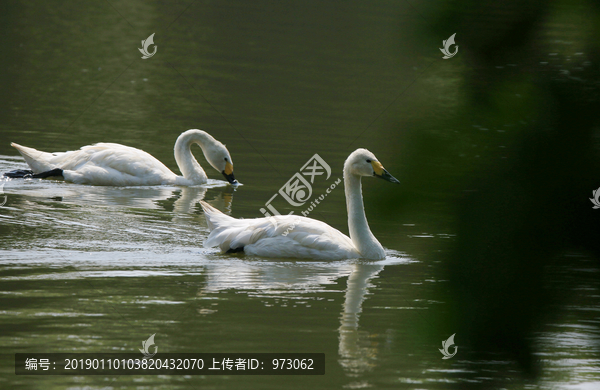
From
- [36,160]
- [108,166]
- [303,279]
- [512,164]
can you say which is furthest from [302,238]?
[512,164]

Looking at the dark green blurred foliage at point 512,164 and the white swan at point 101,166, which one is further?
the white swan at point 101,166

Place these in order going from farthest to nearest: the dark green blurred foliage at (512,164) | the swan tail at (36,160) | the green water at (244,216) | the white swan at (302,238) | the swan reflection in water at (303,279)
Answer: the swan tail at (36,160) < the white swan at (302,238) < the swan reflection in water at (303,279) < the green water at (244,216) < the dark green blurred foliage at (512,164)

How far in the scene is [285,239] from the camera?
9117mm

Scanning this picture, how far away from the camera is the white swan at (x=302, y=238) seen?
9133 mm

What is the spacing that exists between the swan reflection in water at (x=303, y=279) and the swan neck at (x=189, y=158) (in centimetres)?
537

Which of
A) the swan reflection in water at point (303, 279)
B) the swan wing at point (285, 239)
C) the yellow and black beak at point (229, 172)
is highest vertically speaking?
the yellow and black beak at point (229, 172)

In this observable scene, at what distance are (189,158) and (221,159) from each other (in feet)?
1.96

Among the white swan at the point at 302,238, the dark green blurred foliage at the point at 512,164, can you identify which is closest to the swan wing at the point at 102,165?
the white swan at the point at 302,238

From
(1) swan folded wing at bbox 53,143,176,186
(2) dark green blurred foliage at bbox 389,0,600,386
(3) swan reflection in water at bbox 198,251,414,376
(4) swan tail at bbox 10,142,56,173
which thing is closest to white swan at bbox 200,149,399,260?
(3) swan reflection in water at bbox 198,251,414,376

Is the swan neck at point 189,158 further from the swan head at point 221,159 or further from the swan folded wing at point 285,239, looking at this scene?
the swan folded wing at point 285,239

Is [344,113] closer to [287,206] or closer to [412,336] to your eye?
[287,206]

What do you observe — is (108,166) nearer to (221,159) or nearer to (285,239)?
(221,159)

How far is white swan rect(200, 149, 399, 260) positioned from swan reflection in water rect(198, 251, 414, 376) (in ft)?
0.41

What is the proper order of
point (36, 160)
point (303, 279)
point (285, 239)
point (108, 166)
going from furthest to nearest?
1. point (36, 160)
2. point (108, 166)
3. point (285, 239)
4. point (303, 279)
